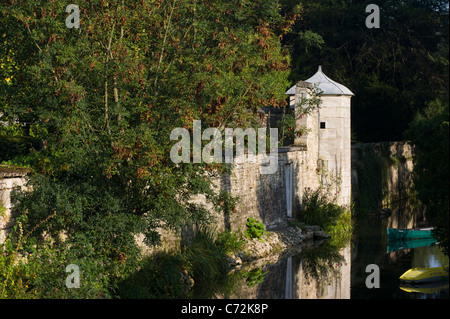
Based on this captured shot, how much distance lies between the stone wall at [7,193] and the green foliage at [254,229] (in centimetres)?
855

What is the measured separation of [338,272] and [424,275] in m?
2.41

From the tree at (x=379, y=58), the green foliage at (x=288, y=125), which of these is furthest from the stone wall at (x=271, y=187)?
the tree at (x=379, y=58)

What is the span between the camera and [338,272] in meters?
19.5

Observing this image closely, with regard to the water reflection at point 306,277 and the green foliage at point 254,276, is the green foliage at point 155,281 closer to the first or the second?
the water reflection at point 306,277

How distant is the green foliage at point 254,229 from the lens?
2103 cm

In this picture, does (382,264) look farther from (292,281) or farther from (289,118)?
(289,118)

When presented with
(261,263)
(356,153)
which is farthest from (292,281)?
(356,153)

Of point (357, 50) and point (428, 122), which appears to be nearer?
point (428, 122)

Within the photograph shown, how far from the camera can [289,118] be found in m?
24.9

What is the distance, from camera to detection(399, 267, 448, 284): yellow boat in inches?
703

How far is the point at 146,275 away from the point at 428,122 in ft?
20.6

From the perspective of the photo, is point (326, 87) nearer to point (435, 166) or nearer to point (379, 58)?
point (379, 58)

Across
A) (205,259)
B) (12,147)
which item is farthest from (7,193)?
(205,259)
